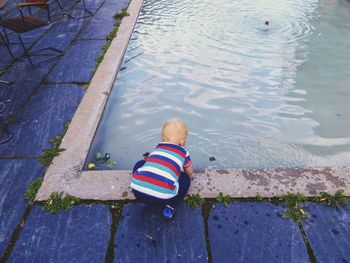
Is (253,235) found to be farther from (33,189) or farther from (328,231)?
(33,189)

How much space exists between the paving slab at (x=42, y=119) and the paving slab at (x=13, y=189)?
0.16 metres

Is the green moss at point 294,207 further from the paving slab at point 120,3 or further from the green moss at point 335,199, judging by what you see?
the paving slab at point 120,3

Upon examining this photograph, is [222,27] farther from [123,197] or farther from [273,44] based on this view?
[123,197]

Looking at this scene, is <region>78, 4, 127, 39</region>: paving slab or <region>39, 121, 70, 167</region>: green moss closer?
<region>39, 121, 70, 167</region>: green moss

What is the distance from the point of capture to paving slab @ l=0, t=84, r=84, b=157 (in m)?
3.29

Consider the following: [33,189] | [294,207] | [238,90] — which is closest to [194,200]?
[294,207]

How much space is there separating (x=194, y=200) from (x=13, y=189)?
5.44 feet

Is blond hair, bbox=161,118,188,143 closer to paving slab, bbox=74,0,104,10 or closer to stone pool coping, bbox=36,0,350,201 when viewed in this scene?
stone pool coping, bbox=36,0,350,201

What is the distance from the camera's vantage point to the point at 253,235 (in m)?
2.36

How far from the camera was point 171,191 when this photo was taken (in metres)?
2.32

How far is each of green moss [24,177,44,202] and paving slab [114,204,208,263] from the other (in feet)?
2.80

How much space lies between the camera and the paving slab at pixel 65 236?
226cm

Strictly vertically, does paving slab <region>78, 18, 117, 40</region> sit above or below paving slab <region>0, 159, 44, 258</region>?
below

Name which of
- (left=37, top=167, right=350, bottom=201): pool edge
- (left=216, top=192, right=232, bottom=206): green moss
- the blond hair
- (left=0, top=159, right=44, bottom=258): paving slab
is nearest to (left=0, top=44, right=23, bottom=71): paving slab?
(left=0, top=159, right=44, bottom=258): paving slab
